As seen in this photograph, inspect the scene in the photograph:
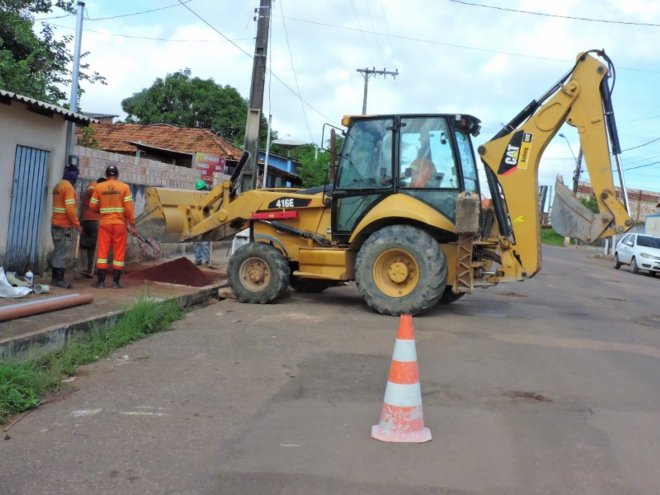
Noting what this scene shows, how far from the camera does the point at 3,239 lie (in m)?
8.88

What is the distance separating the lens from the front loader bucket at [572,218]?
8961mm

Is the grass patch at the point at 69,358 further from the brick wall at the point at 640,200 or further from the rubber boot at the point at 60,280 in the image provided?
the brick wall at the point at 640,200

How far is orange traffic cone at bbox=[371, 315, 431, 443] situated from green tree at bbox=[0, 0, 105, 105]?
49.5 ft

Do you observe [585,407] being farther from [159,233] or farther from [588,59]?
[159,233]

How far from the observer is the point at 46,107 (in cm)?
899

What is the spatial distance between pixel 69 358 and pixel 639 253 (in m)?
22.4

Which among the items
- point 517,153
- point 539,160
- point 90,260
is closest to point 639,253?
point 539,160

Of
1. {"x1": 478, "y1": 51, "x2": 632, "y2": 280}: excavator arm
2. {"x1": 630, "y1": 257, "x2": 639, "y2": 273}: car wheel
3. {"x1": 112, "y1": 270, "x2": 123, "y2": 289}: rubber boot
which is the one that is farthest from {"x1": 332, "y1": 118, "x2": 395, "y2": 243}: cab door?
{"x1": 630, "y1": 257, "x2": 639, "y2": 273}: car wheel

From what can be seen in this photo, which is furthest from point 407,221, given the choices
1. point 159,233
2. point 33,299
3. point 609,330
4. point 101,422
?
point 101,422

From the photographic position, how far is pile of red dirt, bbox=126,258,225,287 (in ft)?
35.4

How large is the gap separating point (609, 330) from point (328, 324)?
384cm

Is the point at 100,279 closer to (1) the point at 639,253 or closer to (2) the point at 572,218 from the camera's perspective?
(2) the point at 572,218

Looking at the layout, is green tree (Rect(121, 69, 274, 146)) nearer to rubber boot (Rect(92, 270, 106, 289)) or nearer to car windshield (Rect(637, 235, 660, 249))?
car windshield (Rect(637, 235, 660, 249))

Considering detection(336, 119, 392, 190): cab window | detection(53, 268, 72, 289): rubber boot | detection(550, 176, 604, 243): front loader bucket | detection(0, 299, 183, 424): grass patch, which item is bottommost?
detection(0, 299, 183, 424): grass patch
